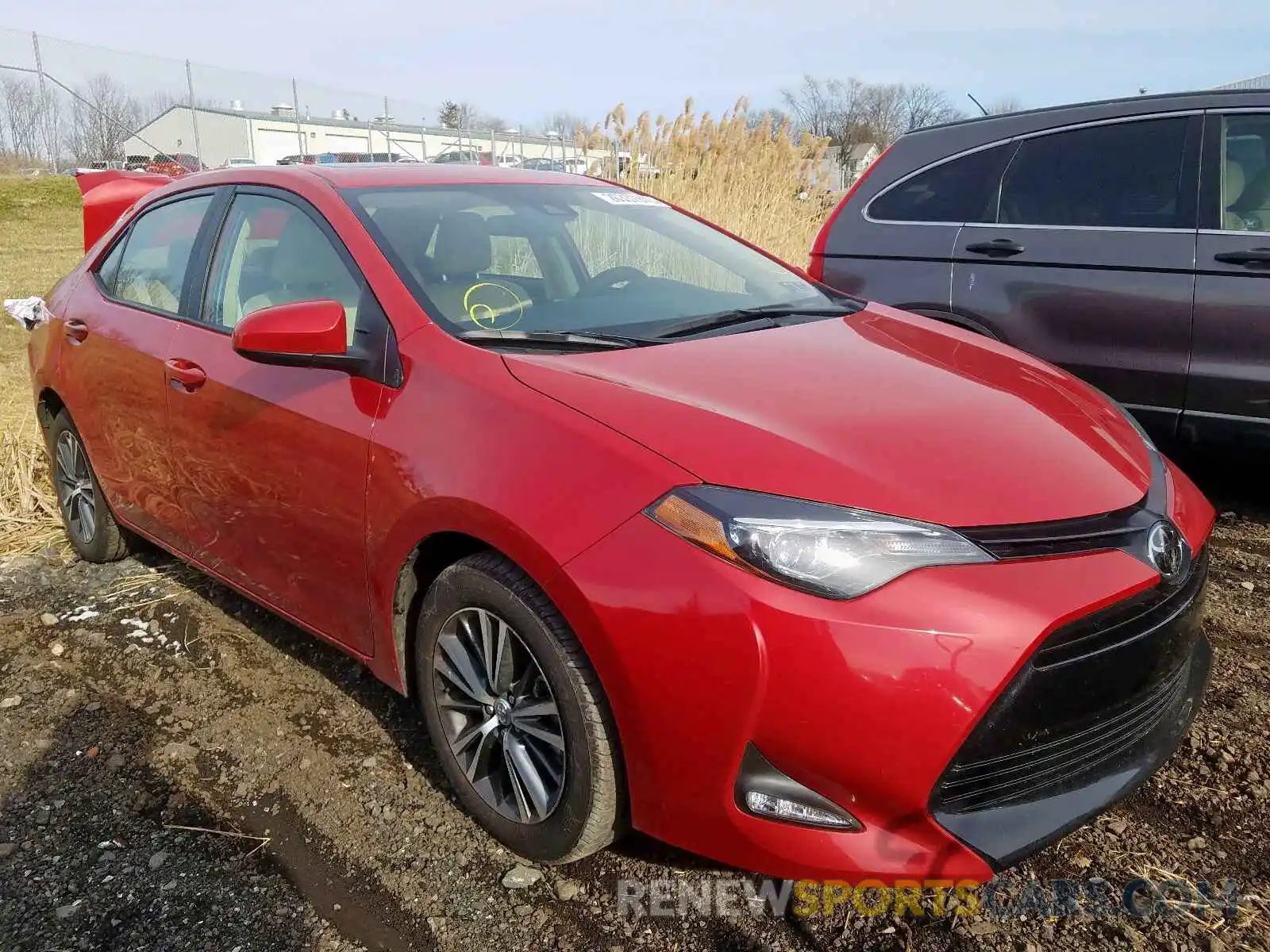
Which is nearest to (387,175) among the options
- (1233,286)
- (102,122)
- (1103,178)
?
(1103,178)

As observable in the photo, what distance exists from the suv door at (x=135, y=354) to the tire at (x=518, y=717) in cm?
150

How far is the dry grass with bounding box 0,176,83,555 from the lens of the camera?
4730 millimetres

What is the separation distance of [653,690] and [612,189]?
2308mm

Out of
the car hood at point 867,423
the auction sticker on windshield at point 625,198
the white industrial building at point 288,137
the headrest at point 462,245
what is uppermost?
the white industrial building at point 288,137

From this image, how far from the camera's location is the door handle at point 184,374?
303cm

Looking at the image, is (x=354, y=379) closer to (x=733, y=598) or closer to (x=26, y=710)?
(x=733, y=598)

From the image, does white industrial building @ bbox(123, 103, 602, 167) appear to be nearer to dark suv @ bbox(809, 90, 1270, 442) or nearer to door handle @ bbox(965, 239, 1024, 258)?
dark suv @ bbox(809, 90, 1270, 442)

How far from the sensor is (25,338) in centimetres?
926

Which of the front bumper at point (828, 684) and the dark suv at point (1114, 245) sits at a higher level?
the dark suv at point (1114, 245)

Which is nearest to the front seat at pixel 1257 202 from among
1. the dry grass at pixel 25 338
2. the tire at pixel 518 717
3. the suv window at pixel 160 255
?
the tire at pixel 518 717

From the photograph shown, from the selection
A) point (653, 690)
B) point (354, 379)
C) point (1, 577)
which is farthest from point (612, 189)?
point (1, 577)

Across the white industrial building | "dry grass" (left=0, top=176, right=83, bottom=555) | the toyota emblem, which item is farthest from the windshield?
the white industrial building

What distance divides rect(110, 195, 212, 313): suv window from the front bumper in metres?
2.21

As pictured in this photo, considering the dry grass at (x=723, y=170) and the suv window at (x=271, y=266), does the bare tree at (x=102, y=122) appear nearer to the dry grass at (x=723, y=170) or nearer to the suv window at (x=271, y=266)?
the dry grass at (x=723, y=170)
